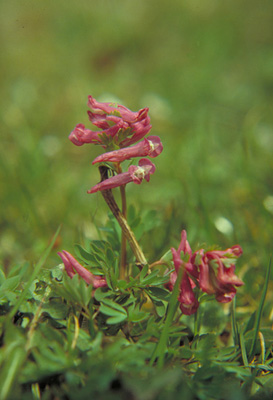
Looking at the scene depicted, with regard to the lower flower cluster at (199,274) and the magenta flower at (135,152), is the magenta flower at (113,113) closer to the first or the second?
the magenta flower at (135,152)

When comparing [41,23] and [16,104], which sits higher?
[41,23]

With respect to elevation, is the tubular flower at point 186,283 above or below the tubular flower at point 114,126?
below

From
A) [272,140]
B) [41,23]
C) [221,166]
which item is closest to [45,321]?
[221,166]

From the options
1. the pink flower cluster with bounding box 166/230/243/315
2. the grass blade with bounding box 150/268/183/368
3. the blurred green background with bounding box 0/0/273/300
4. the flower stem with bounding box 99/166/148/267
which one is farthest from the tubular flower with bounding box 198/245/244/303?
the blurred green background with bounding box 0/0/273/300

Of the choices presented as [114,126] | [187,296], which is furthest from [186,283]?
[114,126]

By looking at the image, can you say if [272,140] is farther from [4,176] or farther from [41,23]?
[41,23]

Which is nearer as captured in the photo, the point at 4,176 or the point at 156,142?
the point at 156,142

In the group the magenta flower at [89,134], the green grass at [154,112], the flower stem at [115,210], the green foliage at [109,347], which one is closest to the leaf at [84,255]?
the green foliage at [109,347]

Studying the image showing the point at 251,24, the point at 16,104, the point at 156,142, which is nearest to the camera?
the point at 156,142
